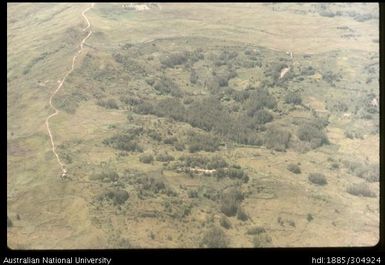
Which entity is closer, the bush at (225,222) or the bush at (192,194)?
the bush at (225,222)

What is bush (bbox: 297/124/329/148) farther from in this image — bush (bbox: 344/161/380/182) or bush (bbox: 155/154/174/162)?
bush (bbox: 155/154/174/162)

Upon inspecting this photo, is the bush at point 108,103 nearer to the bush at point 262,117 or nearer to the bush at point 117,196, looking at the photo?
the bush at point 117,196

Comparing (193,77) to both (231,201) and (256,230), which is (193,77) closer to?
(231,201)

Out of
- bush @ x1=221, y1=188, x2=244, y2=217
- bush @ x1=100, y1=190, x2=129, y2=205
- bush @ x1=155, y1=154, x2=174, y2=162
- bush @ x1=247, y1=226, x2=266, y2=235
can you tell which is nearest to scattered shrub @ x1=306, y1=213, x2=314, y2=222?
bush @ x1=247, y1=226, x2=266, y2=235

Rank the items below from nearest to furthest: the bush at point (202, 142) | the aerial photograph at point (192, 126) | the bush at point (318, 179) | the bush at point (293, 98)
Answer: the aerial photograph at point (192, 126) < the bush at point (318, 179) < the bush at point (202, 142) < the bush at point (293, 98)

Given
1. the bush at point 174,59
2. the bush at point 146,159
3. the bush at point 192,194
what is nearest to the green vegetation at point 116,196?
the bush at point 192,194
